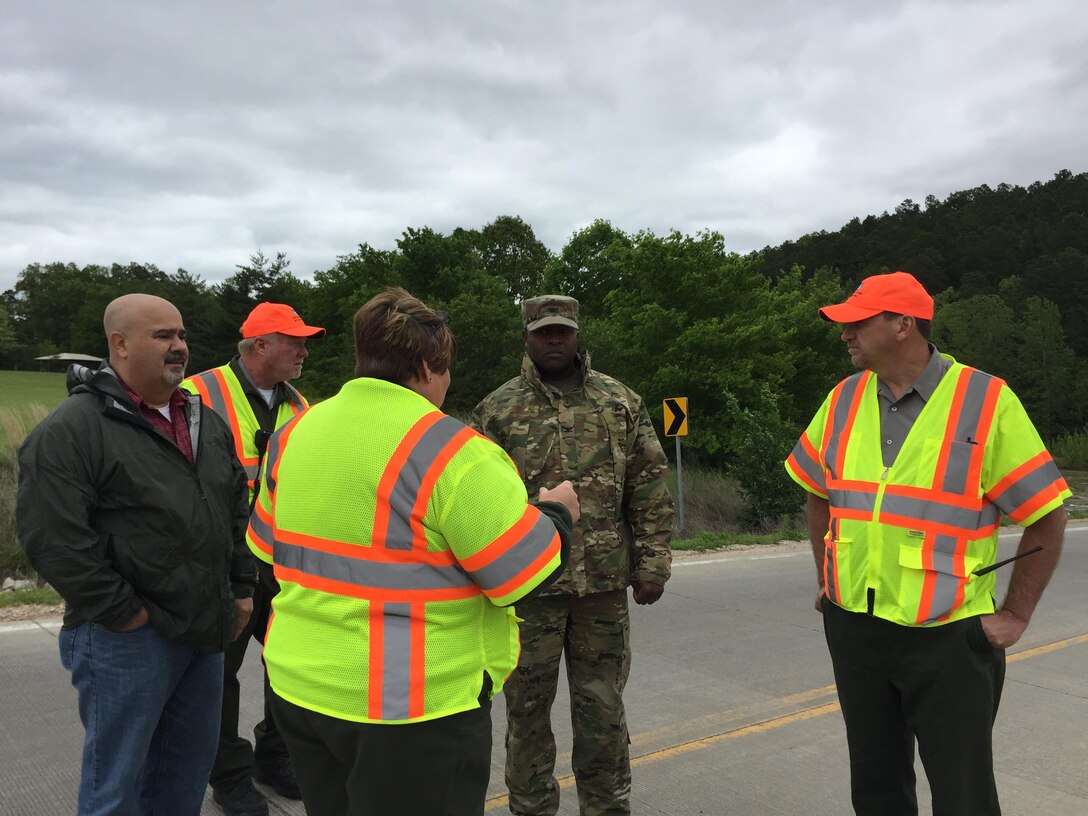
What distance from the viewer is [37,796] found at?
364 cm

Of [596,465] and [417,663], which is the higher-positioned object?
[596,465]

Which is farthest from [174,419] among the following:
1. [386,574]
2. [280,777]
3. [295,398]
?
[280,777]

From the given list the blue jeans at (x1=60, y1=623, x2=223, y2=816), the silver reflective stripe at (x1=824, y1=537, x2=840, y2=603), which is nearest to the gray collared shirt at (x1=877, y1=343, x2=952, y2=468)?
the silver reflective stripe at (x1=824, y1=537, x2=840, y2=603)

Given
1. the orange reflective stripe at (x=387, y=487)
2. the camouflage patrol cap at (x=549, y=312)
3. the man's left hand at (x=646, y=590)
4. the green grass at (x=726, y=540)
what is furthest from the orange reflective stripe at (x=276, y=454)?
the green grass at (x=726, y=540)

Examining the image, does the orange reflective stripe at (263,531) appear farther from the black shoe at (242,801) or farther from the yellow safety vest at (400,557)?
the black shoe at (242,801)

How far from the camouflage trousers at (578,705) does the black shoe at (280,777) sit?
1038 mm

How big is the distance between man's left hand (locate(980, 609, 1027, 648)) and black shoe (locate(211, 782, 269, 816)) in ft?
9.35

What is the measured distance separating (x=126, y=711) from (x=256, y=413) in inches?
61.6

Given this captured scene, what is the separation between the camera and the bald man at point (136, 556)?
2.52 metres

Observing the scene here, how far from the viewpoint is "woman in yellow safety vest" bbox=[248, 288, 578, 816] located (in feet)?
6.36

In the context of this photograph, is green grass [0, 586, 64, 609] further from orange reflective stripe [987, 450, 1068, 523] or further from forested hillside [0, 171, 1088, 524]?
forested hillside [0, 171, 1088, 524]

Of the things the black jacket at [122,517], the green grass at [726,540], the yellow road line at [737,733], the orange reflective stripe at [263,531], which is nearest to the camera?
the orange reflective stripe at [263,531]

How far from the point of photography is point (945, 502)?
267cm

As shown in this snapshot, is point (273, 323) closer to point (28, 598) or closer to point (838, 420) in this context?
point (838, 420)
